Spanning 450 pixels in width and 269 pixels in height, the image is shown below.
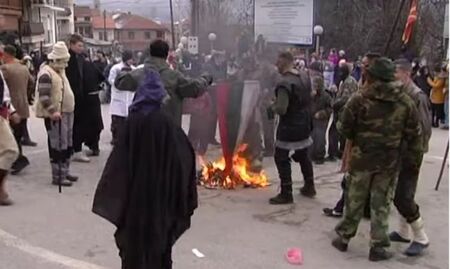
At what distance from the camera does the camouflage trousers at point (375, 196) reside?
18.0 ft

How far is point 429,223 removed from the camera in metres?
6.82

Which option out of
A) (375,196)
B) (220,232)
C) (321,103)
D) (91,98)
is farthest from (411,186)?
(91,98)

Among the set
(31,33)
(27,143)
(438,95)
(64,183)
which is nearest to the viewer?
(64,183)

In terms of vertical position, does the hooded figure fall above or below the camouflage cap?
below

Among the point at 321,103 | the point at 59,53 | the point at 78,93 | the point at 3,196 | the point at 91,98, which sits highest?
the point at 59,53

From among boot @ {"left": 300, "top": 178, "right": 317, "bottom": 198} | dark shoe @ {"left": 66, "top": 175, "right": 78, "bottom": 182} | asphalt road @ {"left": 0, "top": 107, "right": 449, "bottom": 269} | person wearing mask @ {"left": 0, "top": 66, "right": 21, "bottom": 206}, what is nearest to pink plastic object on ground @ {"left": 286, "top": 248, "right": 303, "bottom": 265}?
asphalt road @ {"left": 0, "top": 107, "right": 449, "bottom": 269}

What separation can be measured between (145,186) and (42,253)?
215 cm

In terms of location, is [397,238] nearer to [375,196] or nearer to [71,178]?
[375,196]

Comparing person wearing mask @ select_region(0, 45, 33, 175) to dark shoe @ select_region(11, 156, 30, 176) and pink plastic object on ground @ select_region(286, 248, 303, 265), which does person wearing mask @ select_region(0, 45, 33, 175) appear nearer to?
dark shoe @ select_region(11, 156, 30, 176)

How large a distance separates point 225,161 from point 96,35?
102 meters

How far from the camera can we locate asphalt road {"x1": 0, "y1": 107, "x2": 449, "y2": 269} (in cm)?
551

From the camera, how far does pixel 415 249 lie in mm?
5719

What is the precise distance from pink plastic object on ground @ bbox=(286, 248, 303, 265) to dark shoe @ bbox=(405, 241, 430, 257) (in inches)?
38.0

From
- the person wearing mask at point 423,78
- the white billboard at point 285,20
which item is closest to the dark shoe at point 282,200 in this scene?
the white billboard at point 285,20
